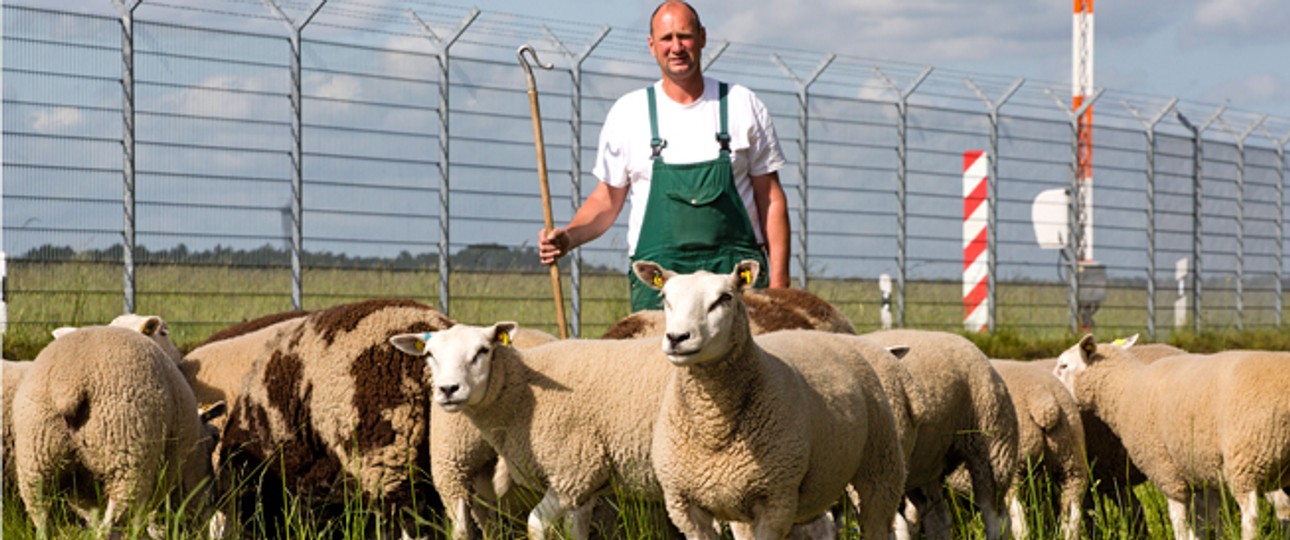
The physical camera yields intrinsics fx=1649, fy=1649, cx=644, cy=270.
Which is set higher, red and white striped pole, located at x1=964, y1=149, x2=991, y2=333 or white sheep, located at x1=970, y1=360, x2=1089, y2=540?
red and white striped pole, located at x1=964, y1=149, x2=991, y2=333

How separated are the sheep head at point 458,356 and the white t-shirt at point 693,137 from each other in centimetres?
108

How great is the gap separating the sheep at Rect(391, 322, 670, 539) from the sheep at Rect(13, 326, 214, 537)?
2.98 ft

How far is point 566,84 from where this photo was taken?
13.2 m

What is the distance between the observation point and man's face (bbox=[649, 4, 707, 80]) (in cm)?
598

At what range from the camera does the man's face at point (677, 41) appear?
19.6ft

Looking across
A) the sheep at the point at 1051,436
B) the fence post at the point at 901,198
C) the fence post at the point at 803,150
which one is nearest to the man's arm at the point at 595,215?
the sheep at the point at 1051,436

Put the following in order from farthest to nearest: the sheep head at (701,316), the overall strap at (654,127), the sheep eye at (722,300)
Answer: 1. the overall strap at (654,127)
2. the sheep eye at (722,300)
3. the sheep head at (701,316)

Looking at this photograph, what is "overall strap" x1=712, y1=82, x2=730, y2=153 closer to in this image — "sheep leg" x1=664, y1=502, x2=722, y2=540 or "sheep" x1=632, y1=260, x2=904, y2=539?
"sheep" x1=632, y1=260, x2=904, y2=539

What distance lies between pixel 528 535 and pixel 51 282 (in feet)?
21.4

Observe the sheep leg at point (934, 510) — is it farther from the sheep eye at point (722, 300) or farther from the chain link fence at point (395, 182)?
the chain link fence at point (395, 182)

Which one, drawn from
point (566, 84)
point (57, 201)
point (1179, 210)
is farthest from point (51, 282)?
point (1179, 210)

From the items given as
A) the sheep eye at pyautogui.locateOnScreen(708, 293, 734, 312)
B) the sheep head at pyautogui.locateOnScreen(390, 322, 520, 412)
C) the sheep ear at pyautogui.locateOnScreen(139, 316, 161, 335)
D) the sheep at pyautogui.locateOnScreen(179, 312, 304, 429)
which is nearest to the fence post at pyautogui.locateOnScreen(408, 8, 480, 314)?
the sheep ear at pyautogui.locateOnScreen(139, 316, 161, 335)

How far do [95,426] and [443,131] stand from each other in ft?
23.9

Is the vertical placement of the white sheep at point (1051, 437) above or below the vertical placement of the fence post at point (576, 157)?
below
